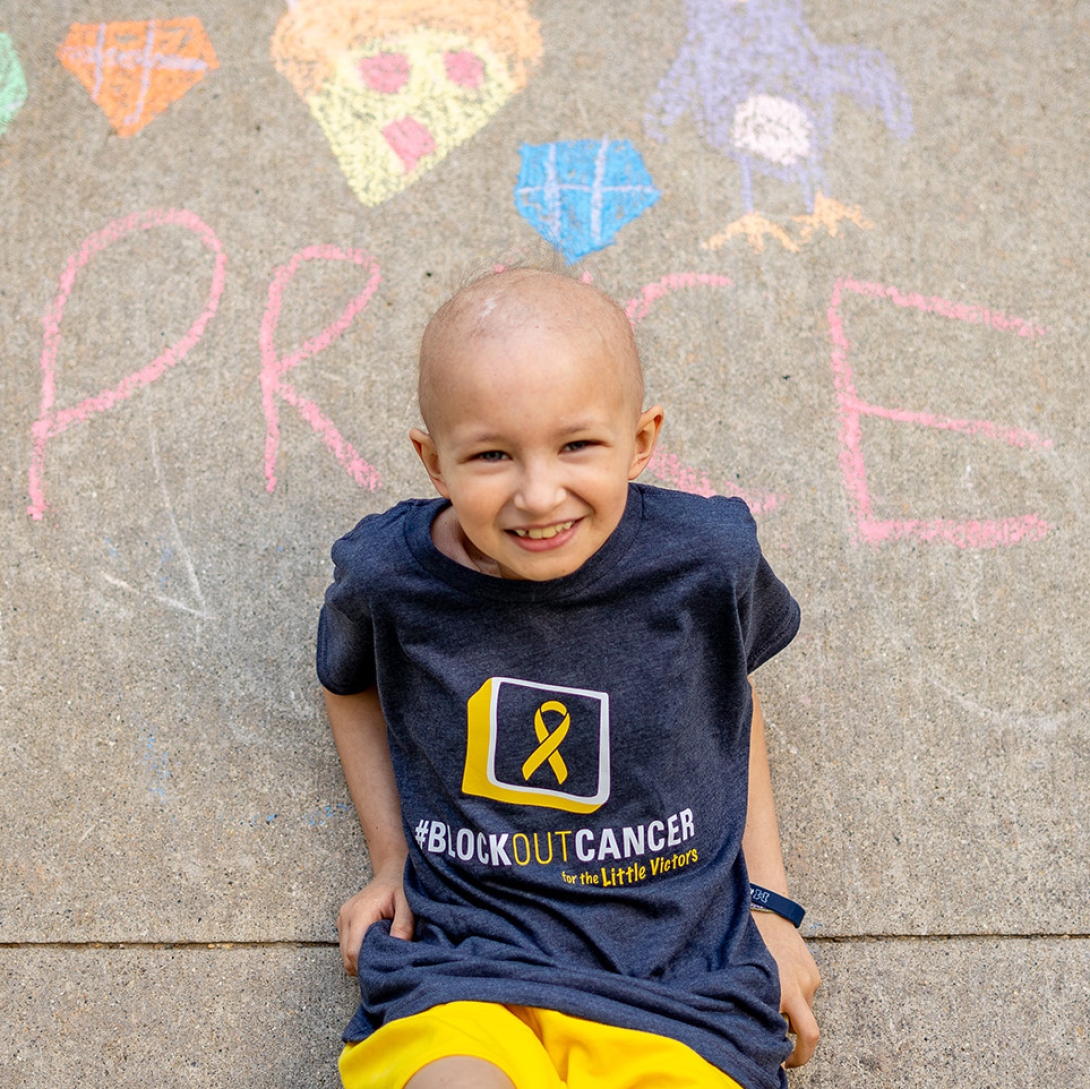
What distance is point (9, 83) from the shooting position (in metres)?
2.56

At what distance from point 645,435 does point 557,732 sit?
47 centimetres

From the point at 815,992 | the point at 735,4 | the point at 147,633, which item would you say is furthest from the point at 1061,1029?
the point at 735,4

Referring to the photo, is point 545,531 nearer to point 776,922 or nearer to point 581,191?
point 776,922

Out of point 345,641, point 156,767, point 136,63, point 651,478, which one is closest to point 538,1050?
point 345,641

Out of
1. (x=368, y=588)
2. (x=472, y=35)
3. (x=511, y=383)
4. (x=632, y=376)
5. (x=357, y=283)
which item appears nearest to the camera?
(x=511, y=383)

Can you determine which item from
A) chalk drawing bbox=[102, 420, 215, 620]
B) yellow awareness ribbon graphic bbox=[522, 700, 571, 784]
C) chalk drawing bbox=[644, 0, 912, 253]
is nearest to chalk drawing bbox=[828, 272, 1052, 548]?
chalk drawing bbox=[644, 0, 912, 253]

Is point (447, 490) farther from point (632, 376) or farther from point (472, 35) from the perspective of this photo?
point (472, 35)

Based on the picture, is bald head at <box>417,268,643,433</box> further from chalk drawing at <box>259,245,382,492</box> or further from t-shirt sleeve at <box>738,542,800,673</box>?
chalk drawing at <box>259,245,382,492</box>

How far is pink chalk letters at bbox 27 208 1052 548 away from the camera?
2189 millimetres

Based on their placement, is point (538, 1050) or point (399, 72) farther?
point (399, 72)

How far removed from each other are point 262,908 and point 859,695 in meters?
1.17

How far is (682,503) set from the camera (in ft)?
5.66

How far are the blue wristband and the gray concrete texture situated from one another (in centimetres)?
11

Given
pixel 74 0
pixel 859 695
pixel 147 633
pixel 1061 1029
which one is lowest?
pixel 1061 1029
